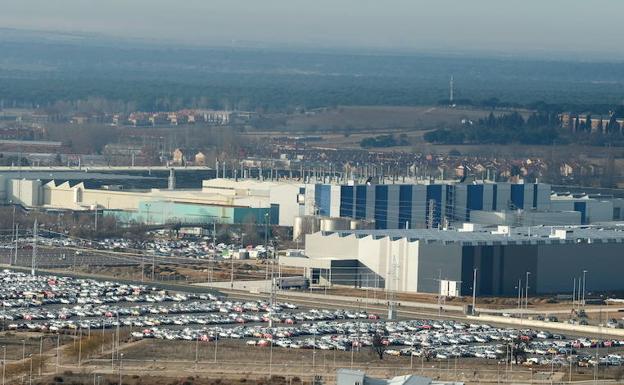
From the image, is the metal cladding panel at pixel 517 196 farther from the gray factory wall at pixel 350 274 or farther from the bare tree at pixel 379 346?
the bare tree at pixel 379 346

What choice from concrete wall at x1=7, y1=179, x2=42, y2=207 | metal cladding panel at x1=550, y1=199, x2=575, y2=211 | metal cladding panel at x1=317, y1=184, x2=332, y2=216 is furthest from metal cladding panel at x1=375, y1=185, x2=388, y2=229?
concrete wall at x1=7, y1=179, x2=42, y2=207

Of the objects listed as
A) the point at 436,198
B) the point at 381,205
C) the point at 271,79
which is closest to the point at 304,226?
the point at 381,205

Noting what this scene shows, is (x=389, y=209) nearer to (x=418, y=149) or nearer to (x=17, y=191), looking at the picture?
(x=17, y=191)

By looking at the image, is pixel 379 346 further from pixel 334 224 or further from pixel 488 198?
pixel 488 198

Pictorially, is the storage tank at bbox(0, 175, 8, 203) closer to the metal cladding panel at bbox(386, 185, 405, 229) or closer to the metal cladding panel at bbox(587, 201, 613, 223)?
the metal cladding panel at bbox(386, 185, 405, 229)

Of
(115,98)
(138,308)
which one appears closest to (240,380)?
(138,308)
